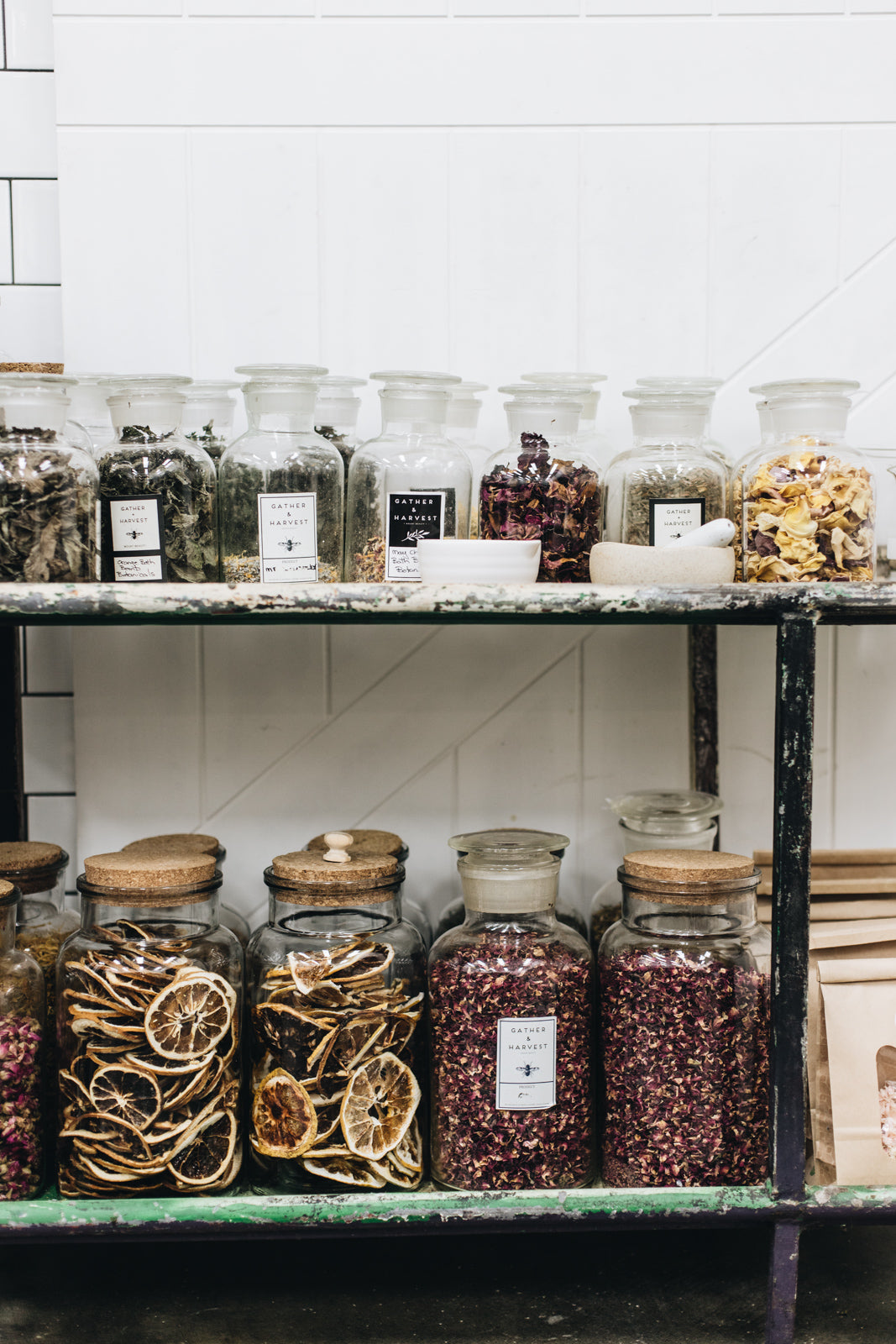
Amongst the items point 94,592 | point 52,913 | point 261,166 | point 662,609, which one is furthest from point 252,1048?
point 261,166

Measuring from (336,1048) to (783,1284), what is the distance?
1.75 ft

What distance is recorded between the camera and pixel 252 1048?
47.3 inches

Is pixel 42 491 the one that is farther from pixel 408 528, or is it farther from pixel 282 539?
pixel 408 528

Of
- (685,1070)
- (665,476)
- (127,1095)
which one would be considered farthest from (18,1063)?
(665,476)

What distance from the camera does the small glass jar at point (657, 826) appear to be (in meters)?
1.40

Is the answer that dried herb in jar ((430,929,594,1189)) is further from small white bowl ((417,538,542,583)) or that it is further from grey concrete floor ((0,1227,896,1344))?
small white bowl ((417,538,542,583))

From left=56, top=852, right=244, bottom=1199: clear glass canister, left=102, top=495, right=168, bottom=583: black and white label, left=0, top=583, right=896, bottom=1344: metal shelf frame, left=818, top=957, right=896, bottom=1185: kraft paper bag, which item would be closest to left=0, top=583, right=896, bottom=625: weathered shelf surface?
left=0, top=583, right=896, bottom=1344: metal shelf frame

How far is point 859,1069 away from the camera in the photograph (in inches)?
46.3

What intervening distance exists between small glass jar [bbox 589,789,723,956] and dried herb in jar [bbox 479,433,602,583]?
0.35 m

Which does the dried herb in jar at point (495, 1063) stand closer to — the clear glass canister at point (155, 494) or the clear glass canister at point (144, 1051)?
the clear glass canister at point (144, 1051)

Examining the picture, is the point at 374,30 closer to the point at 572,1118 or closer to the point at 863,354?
the point at 863,354

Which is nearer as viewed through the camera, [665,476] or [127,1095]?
[127,1095]

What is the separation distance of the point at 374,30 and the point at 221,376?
518mm

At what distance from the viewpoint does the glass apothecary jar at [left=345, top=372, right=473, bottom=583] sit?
1.22 meters
